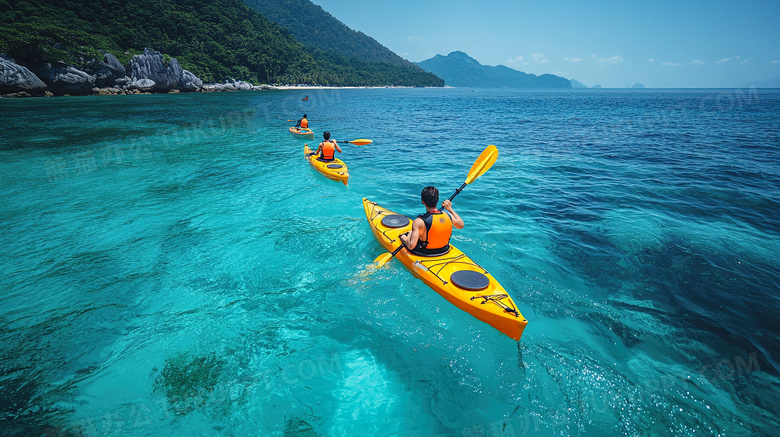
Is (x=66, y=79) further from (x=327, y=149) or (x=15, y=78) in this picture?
(x=327, y=149)

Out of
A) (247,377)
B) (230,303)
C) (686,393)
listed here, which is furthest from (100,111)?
(686,393)

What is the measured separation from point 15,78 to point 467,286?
57178 millimetres

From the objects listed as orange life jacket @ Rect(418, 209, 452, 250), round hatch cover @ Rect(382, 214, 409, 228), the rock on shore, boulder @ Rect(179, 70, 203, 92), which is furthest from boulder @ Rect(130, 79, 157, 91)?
orange life jacket @ Rect(418, 209, 452, 250)

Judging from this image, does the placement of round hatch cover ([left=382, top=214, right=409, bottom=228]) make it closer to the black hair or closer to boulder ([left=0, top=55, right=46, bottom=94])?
the black hair

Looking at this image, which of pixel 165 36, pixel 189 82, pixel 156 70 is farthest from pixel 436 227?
pixel 165 36

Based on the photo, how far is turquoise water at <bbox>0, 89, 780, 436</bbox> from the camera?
4.00 m

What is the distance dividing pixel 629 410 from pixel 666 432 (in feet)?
1.23

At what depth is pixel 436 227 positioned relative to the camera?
5.80 meters

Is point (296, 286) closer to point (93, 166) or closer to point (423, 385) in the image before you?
point (423, 385)

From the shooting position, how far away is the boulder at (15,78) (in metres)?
35.1

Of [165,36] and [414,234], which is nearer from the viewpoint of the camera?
[414,234]

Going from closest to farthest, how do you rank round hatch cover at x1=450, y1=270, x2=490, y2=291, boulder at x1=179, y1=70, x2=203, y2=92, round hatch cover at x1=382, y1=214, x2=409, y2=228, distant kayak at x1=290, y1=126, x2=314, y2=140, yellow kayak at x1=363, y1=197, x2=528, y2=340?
yellow kayak at x1=363, y1=197, x2=528, y2=340, round hatch cover at x1=450, y1=270, x2=490, y2=291, round hatch cover at x1=382, y1=214, x2=409, y2=228, distant kayak at x1=290, y1=126, x2=314, y2=140, boulder at x1=179, y1=70, x2=203, y2=92

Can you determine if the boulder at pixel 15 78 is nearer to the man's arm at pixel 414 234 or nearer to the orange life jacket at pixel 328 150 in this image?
the orange life jacket at pixel 328 150

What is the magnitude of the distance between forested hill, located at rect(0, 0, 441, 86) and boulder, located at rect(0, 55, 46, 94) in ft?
5.92
